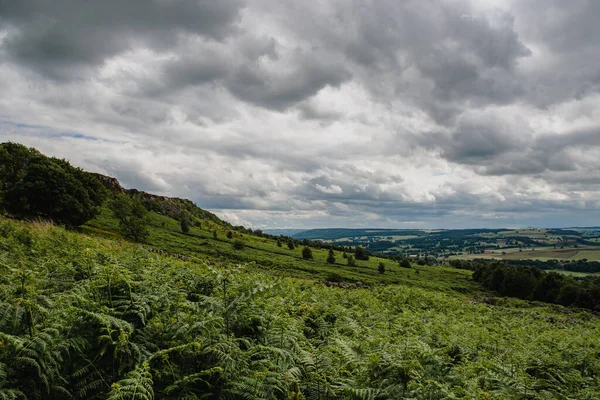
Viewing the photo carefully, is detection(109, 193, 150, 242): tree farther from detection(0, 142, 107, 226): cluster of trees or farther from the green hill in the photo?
the green hill

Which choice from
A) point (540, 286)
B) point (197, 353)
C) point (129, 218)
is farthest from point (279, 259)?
point (197, 353)

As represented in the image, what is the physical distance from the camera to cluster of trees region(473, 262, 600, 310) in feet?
277

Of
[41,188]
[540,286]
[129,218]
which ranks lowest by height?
[540,286]

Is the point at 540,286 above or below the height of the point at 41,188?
below

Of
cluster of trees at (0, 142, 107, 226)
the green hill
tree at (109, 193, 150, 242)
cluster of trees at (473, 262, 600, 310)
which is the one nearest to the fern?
the green hill

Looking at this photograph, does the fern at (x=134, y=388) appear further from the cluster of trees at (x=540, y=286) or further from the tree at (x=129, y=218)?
the cluster of trees at (x=540, y=286)

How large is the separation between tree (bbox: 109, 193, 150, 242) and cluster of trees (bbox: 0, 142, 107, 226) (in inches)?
489

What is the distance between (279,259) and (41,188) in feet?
175

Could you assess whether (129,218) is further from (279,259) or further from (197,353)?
(197,353)

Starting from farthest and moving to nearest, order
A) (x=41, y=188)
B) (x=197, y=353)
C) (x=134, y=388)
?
(x=41, y=188)
(x=197, y=353)
(x=134, y=388)

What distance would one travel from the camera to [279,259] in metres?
86.8

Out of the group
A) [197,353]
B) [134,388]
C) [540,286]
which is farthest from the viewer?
[540,286]

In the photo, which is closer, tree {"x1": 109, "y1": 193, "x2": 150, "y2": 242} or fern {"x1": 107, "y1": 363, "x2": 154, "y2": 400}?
fern {"x1": 107, "y1": 363, "x2": 154, "y2": 400}

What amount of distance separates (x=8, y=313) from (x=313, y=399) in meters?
5.40
